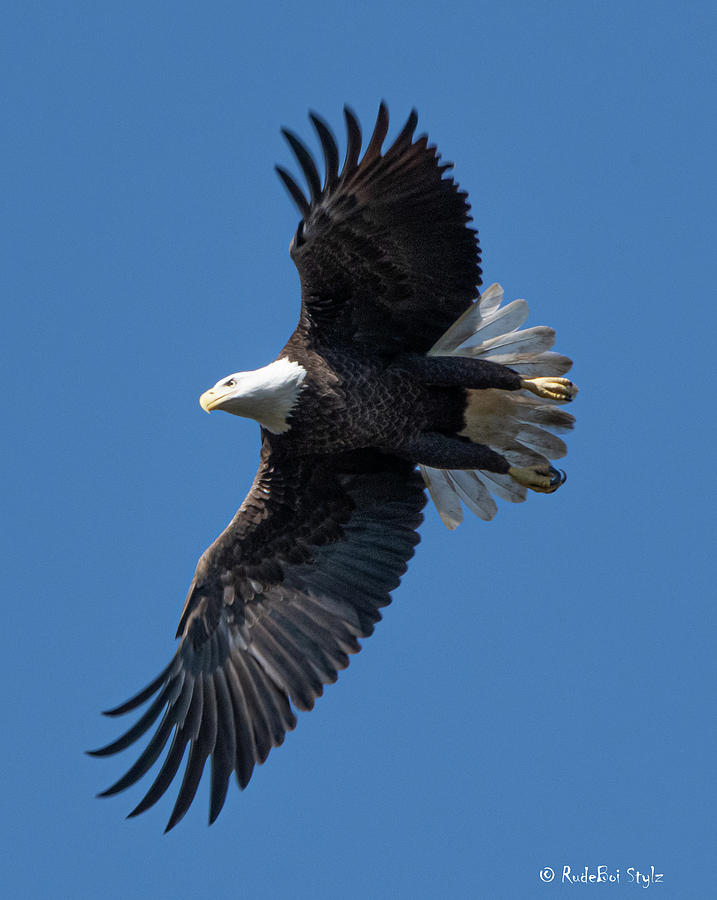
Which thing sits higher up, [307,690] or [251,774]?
[307,690]

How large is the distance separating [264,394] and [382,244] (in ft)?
3.31

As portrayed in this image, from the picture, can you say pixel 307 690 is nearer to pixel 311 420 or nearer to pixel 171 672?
pixel 171 672

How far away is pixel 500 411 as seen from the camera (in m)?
9.07

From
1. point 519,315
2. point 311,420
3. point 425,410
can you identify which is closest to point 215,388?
point 311,420

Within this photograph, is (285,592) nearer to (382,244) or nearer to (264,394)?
(264,394)

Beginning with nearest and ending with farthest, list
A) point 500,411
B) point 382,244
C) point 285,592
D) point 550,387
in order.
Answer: point 382,244 → point 550,387 → point 500,411 → point 285,592

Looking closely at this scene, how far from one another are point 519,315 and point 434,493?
4.27ft

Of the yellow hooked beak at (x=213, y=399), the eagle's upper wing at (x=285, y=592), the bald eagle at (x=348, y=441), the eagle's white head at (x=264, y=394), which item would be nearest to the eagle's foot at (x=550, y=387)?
the bald eagle at (x=348, y=441)

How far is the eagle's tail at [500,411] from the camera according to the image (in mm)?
8805

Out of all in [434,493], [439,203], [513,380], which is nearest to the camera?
[439,203]

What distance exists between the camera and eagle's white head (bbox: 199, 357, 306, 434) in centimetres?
846

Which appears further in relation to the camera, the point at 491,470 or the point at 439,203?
the point at 491,470

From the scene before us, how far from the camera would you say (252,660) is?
912cm

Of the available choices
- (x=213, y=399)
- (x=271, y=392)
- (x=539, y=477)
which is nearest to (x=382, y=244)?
(x=271, y=392)
